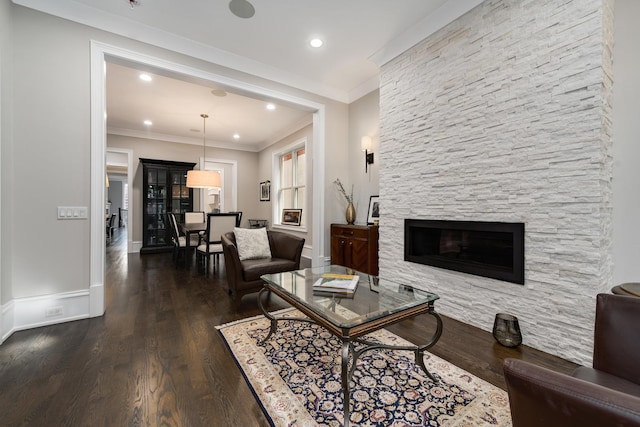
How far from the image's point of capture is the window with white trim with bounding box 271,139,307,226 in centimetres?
584

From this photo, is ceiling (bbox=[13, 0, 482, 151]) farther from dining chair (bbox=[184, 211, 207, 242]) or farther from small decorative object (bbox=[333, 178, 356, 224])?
dining chair (bbox=[184, 211, 207, 242])

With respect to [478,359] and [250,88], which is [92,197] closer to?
[250,88]

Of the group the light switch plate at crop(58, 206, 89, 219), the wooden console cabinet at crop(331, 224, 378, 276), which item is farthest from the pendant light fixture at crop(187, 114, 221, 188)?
the wooden console cabinet at crop(331, 224, 378, 276)

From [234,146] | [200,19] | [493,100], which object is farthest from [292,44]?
[234,146]

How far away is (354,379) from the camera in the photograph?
1604mm

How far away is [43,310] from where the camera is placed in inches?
91.3

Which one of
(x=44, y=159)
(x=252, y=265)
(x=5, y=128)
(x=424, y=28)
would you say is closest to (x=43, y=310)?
(x=44, y=159)

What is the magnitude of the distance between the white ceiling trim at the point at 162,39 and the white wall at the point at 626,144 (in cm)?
315

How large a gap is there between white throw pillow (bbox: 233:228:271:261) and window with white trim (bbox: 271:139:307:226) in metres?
2.40

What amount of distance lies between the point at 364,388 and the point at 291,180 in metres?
5.15

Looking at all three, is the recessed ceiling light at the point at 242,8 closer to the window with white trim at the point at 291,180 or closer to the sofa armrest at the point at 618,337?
the window with white trim at the point at 291,180

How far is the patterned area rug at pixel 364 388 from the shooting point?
1.31 metres

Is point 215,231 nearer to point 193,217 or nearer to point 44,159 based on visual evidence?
point 193,217

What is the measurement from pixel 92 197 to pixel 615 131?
436 cm
